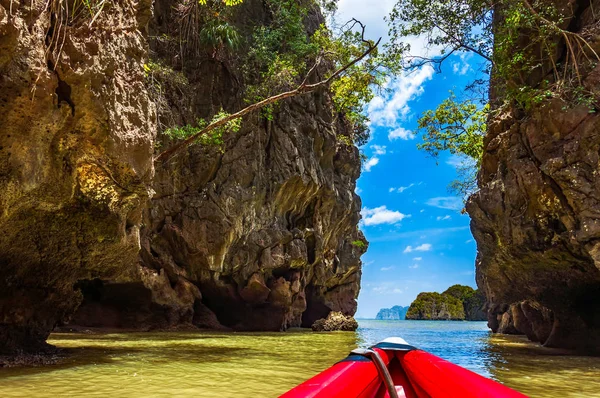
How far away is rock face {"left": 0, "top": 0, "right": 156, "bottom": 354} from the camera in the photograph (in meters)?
5.13

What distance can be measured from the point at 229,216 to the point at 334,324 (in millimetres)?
10551

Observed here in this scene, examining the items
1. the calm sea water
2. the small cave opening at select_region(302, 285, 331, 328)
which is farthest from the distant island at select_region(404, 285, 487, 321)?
the calm sea water

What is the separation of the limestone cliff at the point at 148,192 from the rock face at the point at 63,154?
0.08 ft

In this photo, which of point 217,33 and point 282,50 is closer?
point 217,33

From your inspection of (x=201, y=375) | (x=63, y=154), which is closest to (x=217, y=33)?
(x=63, y=154)

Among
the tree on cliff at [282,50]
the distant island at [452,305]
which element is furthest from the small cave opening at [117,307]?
the distant island at [452,305]

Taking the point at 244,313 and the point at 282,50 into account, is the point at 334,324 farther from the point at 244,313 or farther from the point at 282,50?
the point at 282,50

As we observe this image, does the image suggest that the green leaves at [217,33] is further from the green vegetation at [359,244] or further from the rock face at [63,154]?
the green vegetation at [359,244]

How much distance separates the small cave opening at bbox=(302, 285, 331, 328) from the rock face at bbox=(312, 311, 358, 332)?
4.70ft

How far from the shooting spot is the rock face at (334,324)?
75.8 feet

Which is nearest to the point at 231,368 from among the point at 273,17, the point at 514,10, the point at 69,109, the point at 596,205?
the point at 69,109

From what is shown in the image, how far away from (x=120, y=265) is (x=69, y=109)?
3.98 m

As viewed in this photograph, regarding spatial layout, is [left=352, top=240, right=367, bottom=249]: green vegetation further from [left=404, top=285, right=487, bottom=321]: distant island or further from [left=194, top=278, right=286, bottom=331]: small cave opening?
[left=404, top=285, right=487, bottom=321]: distant island

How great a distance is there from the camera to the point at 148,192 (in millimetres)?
7938
